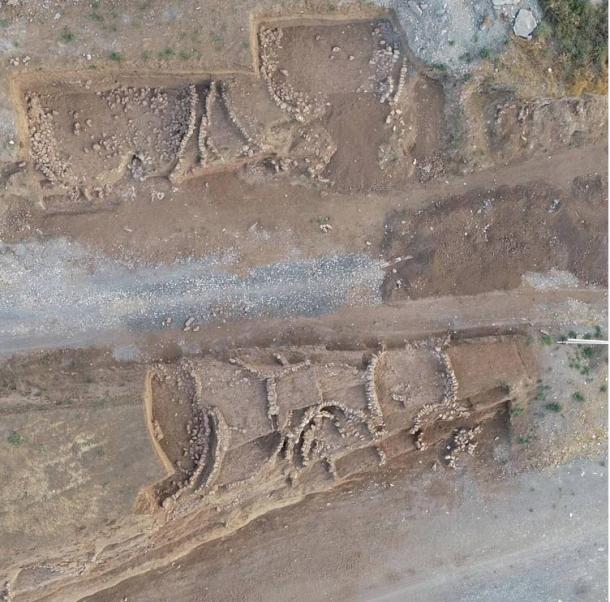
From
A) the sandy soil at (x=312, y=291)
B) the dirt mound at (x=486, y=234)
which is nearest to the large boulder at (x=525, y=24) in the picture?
the sandy soil at (x=312, y=291)

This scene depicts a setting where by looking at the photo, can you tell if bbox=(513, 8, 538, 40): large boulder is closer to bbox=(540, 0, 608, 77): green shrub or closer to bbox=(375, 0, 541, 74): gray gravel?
bbox=(375, 0, 541, 74): gray gravel

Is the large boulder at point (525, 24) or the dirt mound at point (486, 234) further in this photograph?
the dirt mound at point (486, 234)

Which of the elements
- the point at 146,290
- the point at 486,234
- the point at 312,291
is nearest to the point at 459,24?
the point at 486,234

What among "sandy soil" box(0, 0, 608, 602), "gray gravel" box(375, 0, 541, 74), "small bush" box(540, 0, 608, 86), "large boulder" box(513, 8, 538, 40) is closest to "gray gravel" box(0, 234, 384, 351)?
"sandy soil" box(0, 0, 608, 602)

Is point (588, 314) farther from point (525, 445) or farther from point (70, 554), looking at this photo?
point (70, 554)

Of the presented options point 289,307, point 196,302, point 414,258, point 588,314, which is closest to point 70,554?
point 196,302

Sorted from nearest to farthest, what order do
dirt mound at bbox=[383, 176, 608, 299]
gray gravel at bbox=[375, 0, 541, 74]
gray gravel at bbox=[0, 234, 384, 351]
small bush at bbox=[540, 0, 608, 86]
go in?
1. gray gravel at bbox=[375, 0, 541, 74]
2. small bush at bbox=[540, 0, 608, 86]
3. gray gravel at bbox=[0, 234, 384, 351]
4. dirt mound at bbox=[383, 176, 608, 299]

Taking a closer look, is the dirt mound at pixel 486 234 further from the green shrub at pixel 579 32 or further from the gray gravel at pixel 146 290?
the green shrub at pixel 579 32
